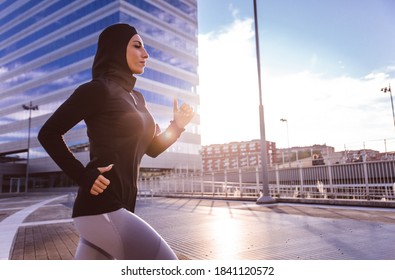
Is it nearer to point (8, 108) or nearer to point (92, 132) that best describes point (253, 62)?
point (92, 132)

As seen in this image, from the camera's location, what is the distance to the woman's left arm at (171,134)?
7.23 ft

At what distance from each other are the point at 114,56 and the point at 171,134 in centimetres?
65

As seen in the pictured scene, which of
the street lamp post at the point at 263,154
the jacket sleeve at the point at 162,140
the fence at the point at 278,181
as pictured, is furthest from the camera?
the fence at the point at 278,181

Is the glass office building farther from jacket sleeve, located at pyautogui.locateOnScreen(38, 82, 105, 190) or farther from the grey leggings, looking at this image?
the grey leggings

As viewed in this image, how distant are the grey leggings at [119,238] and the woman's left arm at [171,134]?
0.64 metres

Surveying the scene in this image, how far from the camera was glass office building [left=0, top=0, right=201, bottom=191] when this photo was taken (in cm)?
4038

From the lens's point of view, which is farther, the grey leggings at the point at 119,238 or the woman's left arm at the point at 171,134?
the woman's left arm at the point at 171,134

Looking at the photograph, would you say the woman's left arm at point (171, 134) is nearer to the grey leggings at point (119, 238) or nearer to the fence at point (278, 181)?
the grey leggings at point (119, 238)

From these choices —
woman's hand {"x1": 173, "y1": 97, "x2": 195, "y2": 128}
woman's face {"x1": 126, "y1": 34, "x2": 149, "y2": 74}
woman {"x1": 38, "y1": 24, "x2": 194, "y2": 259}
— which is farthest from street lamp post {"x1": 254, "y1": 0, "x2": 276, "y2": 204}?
woman {"x1": 38, "y1": 24, "x2": 194, "y2": 259}

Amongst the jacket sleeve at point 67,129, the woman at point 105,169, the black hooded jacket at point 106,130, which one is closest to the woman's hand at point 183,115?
the black hooded jacket at point 106,130

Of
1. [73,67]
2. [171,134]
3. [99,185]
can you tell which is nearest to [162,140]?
[171,134]

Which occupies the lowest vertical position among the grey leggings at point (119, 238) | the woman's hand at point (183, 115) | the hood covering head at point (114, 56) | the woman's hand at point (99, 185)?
the grey leggings at point (119, 238)

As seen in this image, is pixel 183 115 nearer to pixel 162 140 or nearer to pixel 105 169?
pixel 162 140

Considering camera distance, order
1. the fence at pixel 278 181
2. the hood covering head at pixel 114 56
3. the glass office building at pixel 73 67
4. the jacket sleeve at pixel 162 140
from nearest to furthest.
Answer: the hood covering head at pixel 114 56
the jacket sleeve at pixel 162 140
the fence at pixel 278 181
the glass office building at pixel 73 67
